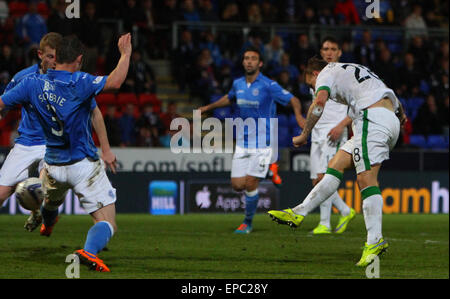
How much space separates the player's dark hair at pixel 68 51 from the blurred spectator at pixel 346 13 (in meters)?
16.3

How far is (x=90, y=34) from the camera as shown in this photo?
60.7ft

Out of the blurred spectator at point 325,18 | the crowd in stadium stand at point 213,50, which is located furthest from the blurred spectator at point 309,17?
the blurred spectator at point 325,18

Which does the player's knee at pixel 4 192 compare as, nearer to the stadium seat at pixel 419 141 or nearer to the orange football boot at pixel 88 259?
the orange football boot at pixel 88 259

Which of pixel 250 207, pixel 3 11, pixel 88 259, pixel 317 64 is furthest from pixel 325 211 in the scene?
pixel 3 11

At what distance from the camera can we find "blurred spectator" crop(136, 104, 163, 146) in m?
17.2

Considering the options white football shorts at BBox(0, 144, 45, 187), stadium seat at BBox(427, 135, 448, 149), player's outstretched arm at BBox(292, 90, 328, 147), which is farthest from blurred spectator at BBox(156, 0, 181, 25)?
player's outstretched arm at BBox(292, 90, 328, 147)

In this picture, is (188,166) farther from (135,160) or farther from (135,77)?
(135,77)

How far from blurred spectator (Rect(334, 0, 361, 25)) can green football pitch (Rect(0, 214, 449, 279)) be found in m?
9.75

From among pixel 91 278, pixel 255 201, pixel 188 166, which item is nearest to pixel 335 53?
pixel 255 201

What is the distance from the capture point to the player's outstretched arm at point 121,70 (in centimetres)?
697

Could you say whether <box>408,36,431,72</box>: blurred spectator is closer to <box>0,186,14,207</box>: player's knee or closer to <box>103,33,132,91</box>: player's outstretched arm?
<box>0,186,14,207</box>: player's knee

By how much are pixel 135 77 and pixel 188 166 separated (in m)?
3.08

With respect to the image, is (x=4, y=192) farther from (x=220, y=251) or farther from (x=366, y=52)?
(x=366, y=52)

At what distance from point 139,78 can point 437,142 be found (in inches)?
276
